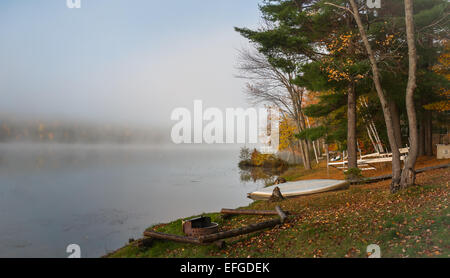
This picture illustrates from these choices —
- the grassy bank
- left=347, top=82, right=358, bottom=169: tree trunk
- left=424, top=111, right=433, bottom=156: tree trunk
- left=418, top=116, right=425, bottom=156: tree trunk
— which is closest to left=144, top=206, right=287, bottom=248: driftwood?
the grassy bank

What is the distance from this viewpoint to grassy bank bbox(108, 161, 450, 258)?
5.30 metres

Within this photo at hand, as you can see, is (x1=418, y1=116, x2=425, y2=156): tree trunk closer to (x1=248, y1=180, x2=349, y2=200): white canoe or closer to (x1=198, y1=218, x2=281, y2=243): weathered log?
(x1=248, y1=180, x2=349, y2=200): white canoe

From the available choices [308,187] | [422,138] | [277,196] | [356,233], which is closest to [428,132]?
[422,138]

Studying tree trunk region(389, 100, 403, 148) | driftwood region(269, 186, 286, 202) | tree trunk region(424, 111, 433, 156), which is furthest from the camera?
tree trunk region(424, 111, 433, 156)

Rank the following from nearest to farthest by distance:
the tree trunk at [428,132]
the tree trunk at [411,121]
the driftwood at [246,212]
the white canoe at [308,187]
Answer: the tree trunk at [411,121]
the driftwood at [246,212]
the white canoe at [308,187]
the tree trunk at [428,132]

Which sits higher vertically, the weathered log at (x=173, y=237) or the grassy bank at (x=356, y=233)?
the grassy bank at (x=356, y=233)

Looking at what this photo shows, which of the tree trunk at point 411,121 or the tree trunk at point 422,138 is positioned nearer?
the tree trunk at point 411,121

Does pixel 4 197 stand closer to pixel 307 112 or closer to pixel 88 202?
pixel 88 202

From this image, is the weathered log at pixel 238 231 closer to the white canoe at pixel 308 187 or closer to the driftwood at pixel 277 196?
the driftwood at pixel 277 196

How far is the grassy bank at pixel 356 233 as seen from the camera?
5.30 metres

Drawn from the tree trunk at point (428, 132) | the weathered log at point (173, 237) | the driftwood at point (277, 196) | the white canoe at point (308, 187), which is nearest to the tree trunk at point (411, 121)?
the white canoe at point (308, 187)

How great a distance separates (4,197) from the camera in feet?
56.7
